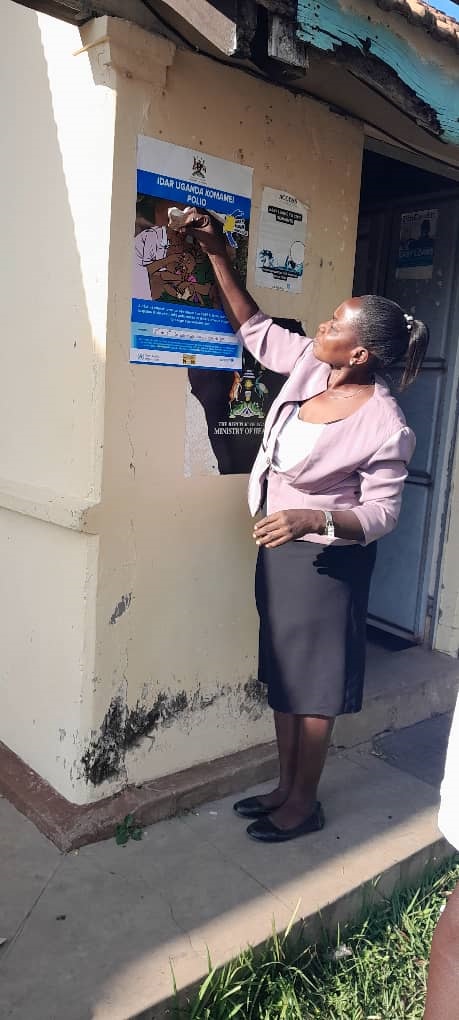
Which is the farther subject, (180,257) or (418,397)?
(418,397)

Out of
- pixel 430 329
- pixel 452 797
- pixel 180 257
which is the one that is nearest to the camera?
pixel 452 797

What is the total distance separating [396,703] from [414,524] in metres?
1.01

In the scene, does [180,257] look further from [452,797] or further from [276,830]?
[276,830]

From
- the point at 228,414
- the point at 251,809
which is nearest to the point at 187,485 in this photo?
the point at 228,414

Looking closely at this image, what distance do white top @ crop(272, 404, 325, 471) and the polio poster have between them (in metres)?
0.39

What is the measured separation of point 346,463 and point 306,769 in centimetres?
108

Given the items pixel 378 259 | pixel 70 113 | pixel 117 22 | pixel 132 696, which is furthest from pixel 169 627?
pixel 378 259

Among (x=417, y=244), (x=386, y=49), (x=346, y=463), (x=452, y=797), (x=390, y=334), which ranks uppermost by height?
(x=386, y=49)

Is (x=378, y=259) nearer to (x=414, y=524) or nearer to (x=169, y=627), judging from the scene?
(x=414, y=524)

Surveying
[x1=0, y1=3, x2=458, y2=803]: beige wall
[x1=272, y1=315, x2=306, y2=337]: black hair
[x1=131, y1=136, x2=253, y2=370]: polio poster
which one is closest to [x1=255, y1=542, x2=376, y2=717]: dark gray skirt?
[x1=0, y1=3, x2=458, y2=803]: beige wall

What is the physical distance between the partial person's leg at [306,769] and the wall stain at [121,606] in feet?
2.33

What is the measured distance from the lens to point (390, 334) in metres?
2.46

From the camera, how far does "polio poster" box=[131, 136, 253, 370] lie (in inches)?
99.7

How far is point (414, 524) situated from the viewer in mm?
4223
